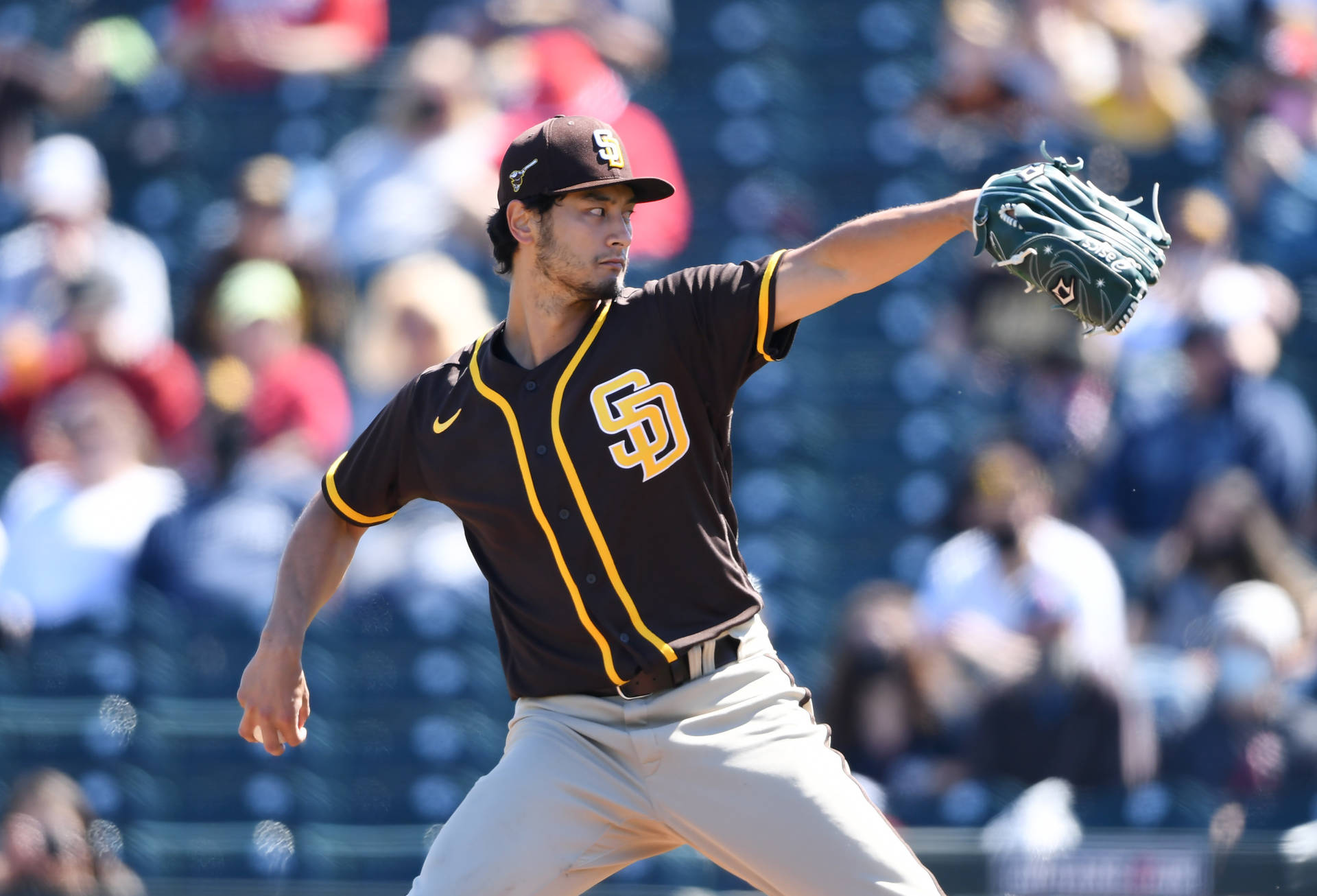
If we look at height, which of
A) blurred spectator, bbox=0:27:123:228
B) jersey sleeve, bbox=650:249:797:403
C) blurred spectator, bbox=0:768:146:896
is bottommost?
blurred spectator, bbox=0:768:146:896

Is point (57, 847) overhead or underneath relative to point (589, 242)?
underneath

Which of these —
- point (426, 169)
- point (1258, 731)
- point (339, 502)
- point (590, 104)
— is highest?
point (590, 104)

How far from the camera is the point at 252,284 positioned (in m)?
6.93

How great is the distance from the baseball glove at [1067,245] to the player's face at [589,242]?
0.73 meters

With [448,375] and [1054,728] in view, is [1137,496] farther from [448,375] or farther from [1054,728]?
[448,375]

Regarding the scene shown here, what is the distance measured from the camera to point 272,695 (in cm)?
318

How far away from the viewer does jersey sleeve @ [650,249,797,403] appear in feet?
9.90

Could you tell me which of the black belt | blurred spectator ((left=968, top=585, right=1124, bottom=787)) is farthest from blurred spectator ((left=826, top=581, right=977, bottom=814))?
the black belt

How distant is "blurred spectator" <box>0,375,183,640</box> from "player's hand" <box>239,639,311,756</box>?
3.62 meters

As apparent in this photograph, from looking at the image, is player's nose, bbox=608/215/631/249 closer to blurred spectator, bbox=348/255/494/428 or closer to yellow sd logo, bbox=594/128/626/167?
yellow sd logo, bbox=594/128/626/167

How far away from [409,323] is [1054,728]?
10.2 ft

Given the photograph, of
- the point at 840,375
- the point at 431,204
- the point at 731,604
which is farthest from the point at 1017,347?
the point at 731,604

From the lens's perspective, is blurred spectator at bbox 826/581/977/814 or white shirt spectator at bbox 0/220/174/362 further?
white shirt spectator at bbox 0/220/174/362

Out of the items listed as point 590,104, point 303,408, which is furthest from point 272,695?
point 590,104
